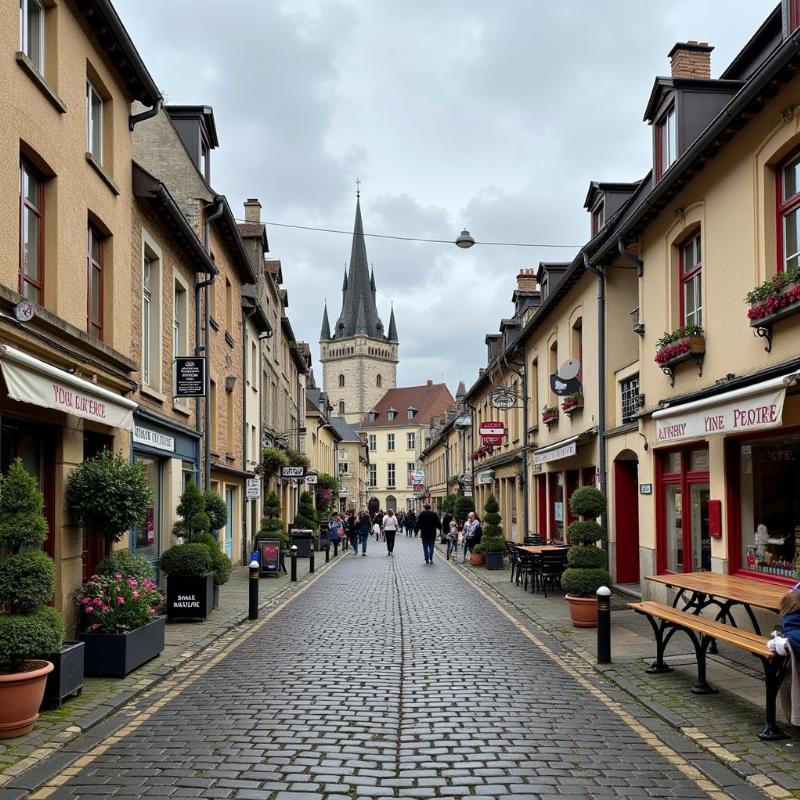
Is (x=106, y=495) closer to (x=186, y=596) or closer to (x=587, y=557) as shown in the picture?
(x=186, y=596)

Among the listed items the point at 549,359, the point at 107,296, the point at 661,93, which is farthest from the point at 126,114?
the point at 549,359

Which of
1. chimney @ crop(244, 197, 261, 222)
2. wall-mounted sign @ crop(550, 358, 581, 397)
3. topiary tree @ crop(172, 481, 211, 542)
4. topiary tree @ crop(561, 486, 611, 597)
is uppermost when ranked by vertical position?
chimney @ crop(244, 197, 261, 222)

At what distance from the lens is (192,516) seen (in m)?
14.1

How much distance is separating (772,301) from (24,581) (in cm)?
764

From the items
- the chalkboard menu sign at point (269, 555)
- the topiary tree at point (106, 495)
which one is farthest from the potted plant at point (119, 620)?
the chalkboard menu sign at point (269, 555)

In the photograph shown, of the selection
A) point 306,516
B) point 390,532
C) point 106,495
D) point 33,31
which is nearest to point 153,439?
point 106,495

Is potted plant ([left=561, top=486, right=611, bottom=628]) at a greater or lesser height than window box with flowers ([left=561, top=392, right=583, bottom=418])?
lesser

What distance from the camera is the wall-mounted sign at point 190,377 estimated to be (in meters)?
15.6

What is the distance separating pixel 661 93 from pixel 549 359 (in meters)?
10.9

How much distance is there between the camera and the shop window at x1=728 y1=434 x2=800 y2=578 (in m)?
10.1

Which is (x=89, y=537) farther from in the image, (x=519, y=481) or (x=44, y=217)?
(x=519, y=481)

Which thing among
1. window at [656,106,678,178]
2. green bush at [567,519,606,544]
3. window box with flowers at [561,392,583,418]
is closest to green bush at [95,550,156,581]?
green bush at [567,519,606,544]

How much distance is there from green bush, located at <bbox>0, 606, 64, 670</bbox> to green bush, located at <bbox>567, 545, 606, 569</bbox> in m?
7.85

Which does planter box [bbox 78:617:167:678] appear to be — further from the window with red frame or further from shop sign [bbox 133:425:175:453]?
the window with red frame
